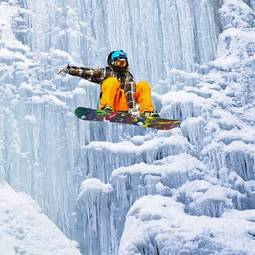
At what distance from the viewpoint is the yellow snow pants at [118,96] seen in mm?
6609

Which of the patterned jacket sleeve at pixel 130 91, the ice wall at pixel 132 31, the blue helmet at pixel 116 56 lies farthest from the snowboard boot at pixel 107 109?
the ice wall at pixel 132 31

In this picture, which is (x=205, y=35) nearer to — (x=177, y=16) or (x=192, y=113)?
(x=177, y=16)

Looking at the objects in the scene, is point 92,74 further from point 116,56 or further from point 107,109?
point 107,109

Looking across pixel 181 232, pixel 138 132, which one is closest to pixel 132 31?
pixel 138 132

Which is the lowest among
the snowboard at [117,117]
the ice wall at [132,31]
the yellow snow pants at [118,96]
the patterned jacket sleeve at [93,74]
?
the snowboard at [117,117]

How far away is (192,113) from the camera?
9414mm

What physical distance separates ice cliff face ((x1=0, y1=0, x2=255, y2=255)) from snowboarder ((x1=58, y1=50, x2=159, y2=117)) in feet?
6.73

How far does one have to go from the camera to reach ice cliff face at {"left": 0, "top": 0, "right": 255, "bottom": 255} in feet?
28.2

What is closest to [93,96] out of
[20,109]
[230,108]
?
[20,109]

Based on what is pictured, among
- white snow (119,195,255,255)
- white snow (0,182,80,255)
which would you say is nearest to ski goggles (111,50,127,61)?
white snow (119,195,255,255)

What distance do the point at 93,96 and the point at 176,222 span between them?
2.18m

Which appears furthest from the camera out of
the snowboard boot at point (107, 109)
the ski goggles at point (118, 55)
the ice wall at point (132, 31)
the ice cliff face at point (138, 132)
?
the ice wall at point (132, 31)

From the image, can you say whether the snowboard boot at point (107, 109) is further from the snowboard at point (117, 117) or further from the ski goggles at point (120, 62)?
the ski goggles at point (120, 62)

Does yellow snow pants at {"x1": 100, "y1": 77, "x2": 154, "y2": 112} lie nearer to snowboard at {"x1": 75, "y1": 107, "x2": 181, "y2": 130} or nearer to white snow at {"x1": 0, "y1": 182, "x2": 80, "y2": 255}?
snowboard at {"x1": 75, "y1": 107, "x2": 181, "y2": 130}
